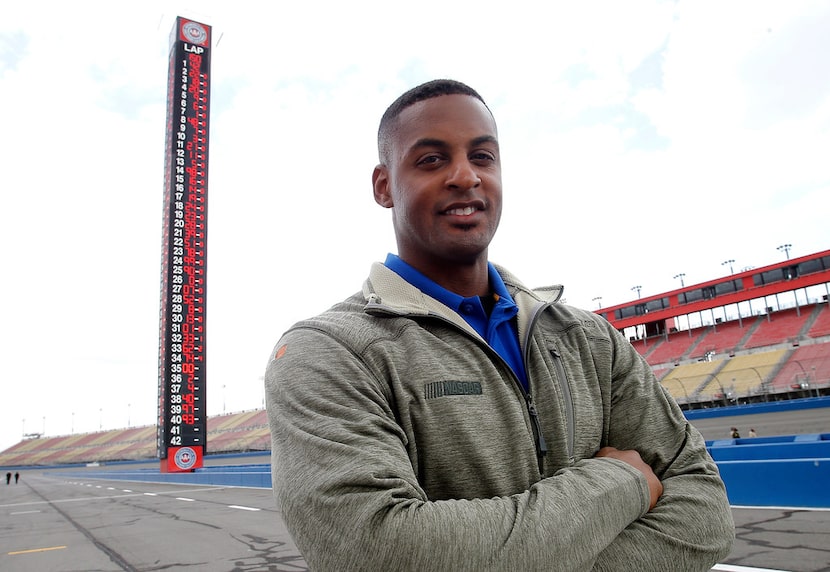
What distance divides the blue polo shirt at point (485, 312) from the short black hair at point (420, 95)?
359mm

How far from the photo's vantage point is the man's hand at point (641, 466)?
135 centimetres

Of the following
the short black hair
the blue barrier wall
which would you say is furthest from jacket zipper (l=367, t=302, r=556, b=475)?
the blue barrier wall

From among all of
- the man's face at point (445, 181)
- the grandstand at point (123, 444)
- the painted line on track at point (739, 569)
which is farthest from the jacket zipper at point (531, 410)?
the grandstand at point (123, 444)

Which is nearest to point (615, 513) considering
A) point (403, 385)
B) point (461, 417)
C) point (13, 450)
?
point (461, 417)

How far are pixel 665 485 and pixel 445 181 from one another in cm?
93

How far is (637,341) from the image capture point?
149 ft

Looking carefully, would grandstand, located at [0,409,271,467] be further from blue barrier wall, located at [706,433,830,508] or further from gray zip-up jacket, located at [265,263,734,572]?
gray zip-up jacket, located at [265,263,734,572]

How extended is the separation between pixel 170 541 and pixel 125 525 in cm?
319

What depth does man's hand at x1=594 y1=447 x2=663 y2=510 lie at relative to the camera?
1.35 m

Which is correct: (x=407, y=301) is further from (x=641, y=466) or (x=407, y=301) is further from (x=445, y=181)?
(x=641, y=466)

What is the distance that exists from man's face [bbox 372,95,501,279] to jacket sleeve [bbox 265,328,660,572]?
428mm

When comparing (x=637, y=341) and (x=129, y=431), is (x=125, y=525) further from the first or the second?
(x=129, y=431)

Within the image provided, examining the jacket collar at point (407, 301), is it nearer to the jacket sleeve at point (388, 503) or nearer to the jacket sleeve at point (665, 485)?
the jacket sleeve at point (388, 503)

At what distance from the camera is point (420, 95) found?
5.20 feet
